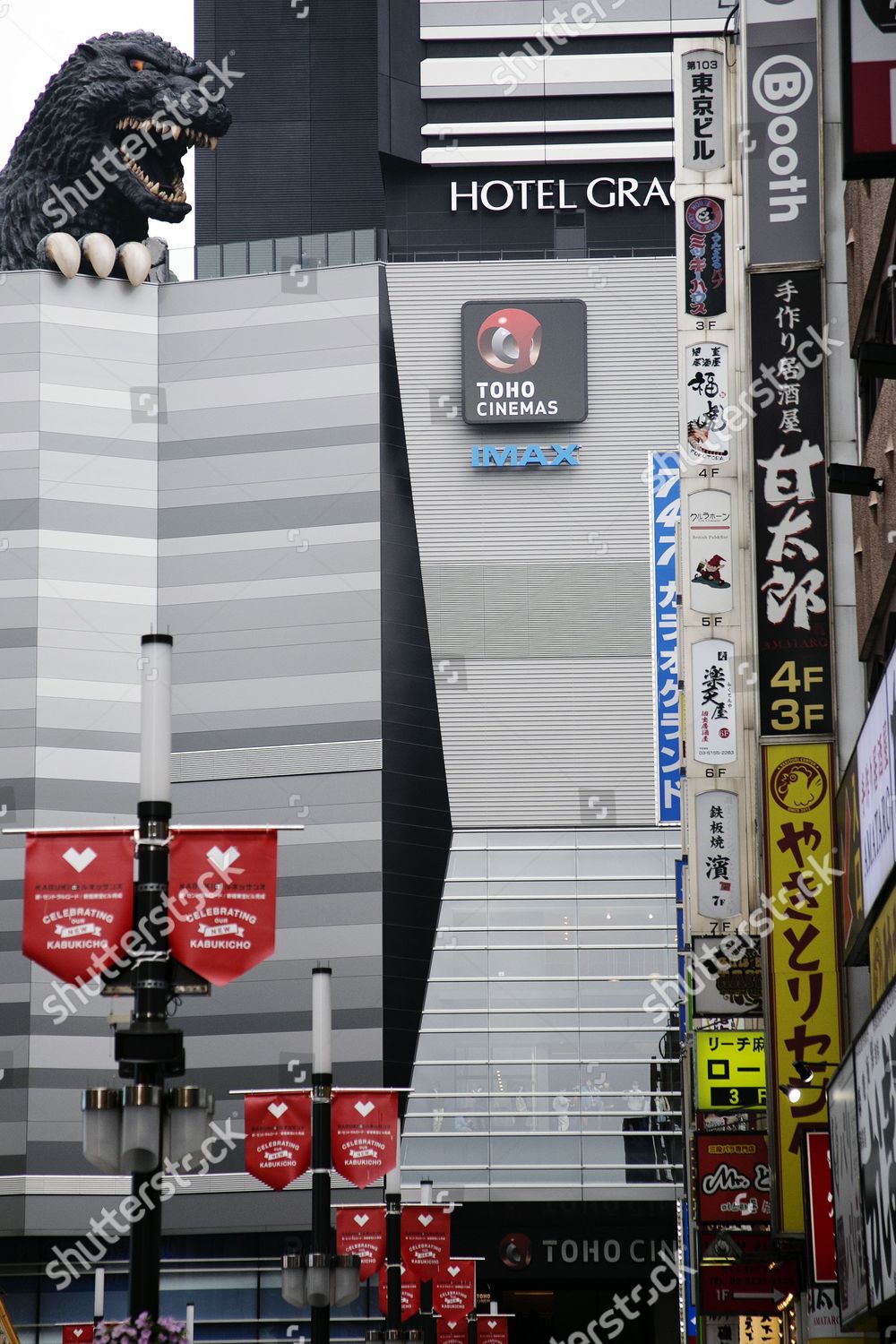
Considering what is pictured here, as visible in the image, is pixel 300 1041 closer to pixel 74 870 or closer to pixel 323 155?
pixel 323 155

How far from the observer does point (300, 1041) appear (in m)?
54.4

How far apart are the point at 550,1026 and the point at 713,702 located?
82.2 ft

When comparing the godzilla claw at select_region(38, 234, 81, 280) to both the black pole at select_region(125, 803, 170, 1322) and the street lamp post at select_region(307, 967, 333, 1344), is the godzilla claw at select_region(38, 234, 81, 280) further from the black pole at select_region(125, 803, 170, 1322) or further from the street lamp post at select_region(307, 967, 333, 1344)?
the black pole at select_region(125, 803, 170, 1322)

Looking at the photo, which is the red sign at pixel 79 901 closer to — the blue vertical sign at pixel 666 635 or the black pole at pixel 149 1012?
the black pole at pixel 149 1012

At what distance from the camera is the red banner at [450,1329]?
40.5m

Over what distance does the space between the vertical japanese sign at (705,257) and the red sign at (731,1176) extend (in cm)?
1324

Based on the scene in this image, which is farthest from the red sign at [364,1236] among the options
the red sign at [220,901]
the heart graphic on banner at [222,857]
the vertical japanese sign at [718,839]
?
the heart graphic on banner at [222,857]

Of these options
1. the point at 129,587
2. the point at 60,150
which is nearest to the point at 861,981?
the point at 129,587

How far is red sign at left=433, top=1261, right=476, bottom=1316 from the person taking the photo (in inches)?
1544

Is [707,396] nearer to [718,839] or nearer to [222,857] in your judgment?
[718,839]

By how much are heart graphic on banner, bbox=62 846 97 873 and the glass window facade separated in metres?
42.9

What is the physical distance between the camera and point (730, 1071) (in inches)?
1202

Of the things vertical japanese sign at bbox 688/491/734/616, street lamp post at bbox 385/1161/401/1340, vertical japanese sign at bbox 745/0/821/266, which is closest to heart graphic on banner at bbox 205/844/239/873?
vertical japanese sign at bbox 745/0/821/266

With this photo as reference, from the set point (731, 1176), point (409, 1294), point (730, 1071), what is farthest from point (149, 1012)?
point (409, 1294)
